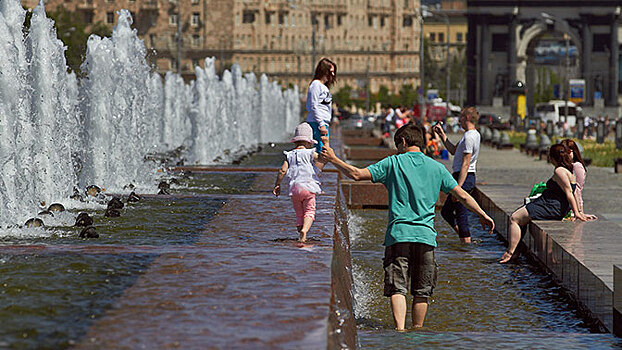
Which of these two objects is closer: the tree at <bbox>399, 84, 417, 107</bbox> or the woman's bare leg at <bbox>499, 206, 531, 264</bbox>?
the woman's bare leg at <bbox>499, 206, 531, 264</bbox>

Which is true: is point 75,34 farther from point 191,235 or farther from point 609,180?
point 191,235

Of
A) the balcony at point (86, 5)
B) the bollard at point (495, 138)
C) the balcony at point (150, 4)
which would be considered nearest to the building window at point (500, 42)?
the balcony at point (150, 4)

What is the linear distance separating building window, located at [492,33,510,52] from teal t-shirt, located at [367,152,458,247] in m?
116

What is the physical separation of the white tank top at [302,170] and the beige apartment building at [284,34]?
138886 mm

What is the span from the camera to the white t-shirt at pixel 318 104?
1144cm

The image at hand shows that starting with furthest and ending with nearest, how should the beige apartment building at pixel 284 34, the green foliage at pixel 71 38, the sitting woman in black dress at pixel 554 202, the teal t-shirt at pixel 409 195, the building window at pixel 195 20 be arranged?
the building window at pixel 195 20 → the beige apartment building at pixel 284 34 → the green foliage at pixel 71 38 → the sitting woman in black dress at pixel 554 202 → the teal t-shirt at pixel 409 195

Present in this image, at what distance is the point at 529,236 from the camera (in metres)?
11.5

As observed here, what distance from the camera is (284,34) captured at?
162 m

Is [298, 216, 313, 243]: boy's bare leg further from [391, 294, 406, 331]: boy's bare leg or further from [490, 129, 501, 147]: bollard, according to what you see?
[490, 129, 501, 147]: bollard

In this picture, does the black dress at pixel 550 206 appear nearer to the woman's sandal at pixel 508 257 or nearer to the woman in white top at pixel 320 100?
the woman's sandal at pixel 508 257

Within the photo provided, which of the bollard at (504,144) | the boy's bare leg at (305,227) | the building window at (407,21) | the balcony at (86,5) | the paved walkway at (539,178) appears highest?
the balcony at (86,5)

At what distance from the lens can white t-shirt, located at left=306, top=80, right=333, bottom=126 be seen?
11.4 meters

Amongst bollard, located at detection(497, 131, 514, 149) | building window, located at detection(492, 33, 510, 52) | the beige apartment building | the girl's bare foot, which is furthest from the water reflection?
the beige apartment building

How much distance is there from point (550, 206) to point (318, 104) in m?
2.32
